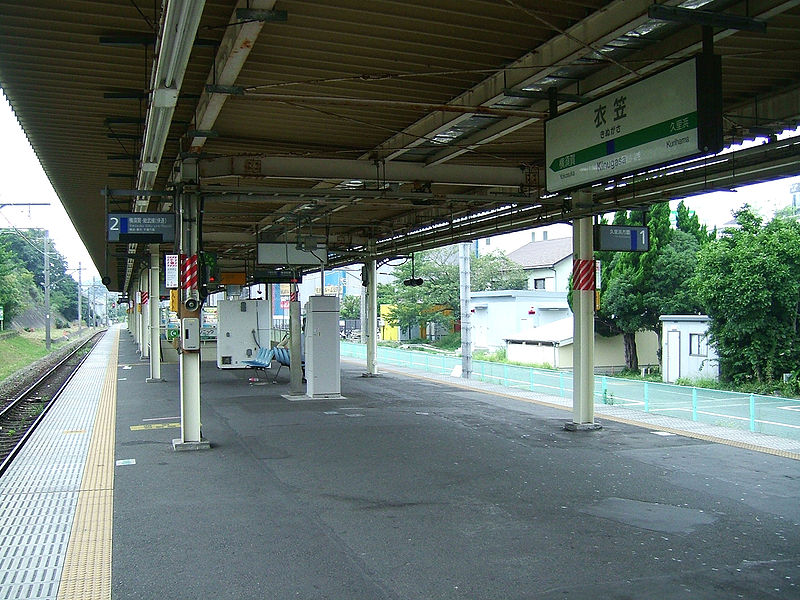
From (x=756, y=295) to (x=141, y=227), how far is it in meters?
18.3

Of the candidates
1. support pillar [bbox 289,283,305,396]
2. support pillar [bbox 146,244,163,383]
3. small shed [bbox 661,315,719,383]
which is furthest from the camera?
small shed [bbox 661,315,719,383]

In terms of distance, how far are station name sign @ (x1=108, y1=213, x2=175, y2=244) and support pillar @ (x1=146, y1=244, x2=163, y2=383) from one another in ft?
34.5

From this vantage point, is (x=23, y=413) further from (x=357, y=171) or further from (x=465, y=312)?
(x=465, y=312)

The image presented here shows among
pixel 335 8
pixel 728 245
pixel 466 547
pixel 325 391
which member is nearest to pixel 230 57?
pixel 335 8

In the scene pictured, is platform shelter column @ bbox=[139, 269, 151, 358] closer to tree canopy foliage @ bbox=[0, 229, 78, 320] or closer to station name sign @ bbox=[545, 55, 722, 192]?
tree canopy foliage @ bbox=[0, 229, 78, 320]

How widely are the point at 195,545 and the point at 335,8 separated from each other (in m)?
4.57

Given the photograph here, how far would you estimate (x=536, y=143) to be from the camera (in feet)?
36.6

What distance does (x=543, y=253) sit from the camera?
5669cm

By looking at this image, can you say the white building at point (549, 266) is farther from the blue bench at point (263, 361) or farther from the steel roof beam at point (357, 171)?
the steel roof beam at point (357, 171)

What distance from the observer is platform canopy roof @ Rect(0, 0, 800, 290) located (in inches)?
244

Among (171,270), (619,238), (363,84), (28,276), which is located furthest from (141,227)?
(28,276)

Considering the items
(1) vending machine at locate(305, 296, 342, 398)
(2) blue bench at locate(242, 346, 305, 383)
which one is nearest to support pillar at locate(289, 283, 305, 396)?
(1) vending machine at locate(305, 296, 342, 398)

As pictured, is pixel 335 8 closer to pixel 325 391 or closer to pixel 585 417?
pixel 585 417

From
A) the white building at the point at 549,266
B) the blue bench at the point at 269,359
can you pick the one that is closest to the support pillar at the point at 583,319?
the blue bench at the point at 269,359
